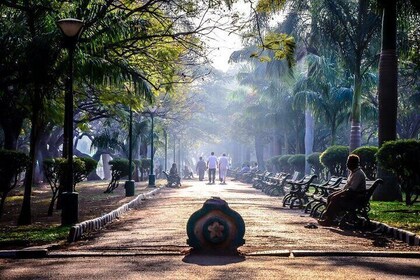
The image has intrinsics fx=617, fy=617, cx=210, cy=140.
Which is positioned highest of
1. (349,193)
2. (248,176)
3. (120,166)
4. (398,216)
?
(120,166)

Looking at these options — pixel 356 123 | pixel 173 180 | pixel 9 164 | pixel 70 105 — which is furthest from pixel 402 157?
pixel 173 180

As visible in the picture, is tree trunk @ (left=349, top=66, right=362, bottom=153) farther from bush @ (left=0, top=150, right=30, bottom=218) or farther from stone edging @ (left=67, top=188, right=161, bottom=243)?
bush @ (left=0, top=150, right=30, bottom=218)

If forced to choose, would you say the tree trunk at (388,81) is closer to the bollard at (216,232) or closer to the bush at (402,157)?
the bush at (402,157)

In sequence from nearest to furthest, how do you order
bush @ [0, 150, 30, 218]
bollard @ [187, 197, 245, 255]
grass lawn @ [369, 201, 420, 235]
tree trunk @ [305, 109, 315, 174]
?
1. bollard @ [187, 197, 245, 255]
2. grass lawn @ [369, 201, 420, 235]
3. bush @ [0, 150, 30, 218]
4. tree trunk @ [305, 109, 315, 174]

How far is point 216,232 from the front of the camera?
876cm

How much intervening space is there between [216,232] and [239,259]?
26.0 inches

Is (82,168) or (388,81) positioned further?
(388,81)

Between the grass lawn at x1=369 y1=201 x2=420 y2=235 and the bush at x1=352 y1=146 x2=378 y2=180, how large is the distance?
16.0 feet

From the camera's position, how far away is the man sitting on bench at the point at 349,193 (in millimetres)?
12188

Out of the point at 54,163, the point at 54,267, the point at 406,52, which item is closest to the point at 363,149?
the point at 406,52

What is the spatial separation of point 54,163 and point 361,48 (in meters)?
13.2

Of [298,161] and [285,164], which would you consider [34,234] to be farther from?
[285,164]

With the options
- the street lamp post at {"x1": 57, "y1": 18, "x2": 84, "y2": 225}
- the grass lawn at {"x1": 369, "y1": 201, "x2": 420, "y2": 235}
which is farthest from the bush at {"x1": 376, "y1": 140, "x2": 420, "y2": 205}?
the street lamp post at {"x1": 57, "y1": 18, "x2": 84, "y2": 225}

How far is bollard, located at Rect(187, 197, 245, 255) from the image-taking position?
874 centimetres
